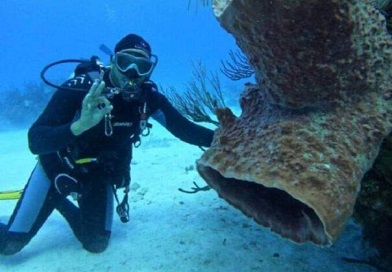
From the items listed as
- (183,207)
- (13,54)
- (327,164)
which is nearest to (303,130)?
(327,164)

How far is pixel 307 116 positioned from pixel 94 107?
206 centimetres

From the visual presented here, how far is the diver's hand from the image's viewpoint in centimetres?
331

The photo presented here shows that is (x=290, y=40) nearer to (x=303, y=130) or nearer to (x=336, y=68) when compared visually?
(x=336, y=68)

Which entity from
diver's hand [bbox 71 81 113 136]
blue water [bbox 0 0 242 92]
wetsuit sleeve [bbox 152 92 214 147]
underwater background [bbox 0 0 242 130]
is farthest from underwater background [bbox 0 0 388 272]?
blue water [bbox 0 0 242 92]

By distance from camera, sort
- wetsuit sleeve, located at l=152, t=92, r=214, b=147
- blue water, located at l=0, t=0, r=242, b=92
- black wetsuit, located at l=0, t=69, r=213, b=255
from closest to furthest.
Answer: black wetsuit, located at l=0, t=69, r=213, b=255
wetsuit sleeve, located at l=152, t=92, r=214, b=147
blue water, located at l=0, t=0, r=242, b=92

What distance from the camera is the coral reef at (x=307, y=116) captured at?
199 cm

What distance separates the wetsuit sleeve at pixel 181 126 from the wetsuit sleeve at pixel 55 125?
117 centimetres

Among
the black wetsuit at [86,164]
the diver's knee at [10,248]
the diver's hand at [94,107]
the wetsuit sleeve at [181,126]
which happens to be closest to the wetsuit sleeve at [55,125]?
the black wetsuit at [86,164]

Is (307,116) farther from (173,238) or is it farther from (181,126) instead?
(181,126)

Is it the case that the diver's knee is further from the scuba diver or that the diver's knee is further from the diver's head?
the diver's head

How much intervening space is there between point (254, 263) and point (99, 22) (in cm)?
18511

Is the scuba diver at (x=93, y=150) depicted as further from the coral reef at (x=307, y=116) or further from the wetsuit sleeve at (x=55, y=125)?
the coral reef at (x=307, y=116)

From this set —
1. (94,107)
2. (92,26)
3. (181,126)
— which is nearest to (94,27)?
(92,26)

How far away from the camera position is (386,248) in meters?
3.02
